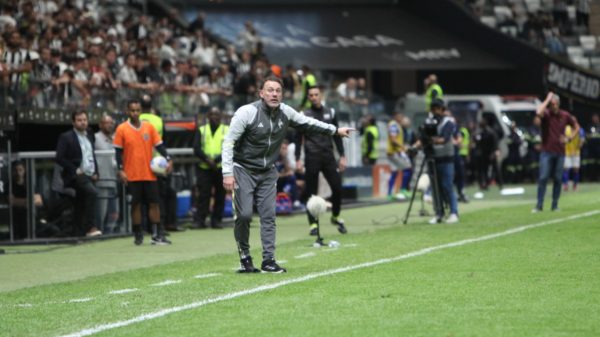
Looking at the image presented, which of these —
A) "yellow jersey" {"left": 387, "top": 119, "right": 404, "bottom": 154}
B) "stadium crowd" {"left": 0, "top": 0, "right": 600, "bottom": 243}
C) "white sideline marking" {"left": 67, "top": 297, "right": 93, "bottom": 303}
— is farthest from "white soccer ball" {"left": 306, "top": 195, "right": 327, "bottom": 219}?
"yellow jersey" {"left": 387, "top": 119, "right": 404, "bottom": 154}

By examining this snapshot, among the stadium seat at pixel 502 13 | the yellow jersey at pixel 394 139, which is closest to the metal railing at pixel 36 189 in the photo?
the yellow jersey at pixel 394 139

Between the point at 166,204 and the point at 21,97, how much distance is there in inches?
111

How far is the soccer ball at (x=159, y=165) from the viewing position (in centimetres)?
1896

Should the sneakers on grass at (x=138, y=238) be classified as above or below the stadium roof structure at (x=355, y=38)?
below

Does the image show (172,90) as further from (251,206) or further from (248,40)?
(251,206)

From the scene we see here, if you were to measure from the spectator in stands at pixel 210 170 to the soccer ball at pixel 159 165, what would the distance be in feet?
12.0

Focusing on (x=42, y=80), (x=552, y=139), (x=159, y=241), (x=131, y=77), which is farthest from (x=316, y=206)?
(x=131, y=77)

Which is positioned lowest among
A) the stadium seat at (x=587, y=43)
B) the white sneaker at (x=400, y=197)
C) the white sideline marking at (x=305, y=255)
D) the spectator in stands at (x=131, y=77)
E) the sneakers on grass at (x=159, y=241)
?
the white sneaker at (x=400, y=197)

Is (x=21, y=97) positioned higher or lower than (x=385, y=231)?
higher

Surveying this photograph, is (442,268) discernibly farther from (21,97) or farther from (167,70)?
(167,70)

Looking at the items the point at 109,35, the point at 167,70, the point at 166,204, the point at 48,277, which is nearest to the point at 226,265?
the point at 48,277

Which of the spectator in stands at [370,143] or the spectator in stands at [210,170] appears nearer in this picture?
the spectator in stands at [210,170]

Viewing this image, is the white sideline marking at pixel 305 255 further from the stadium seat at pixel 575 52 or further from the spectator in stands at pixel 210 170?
the stadium seat at pixel 575 52

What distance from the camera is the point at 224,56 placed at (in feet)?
121
